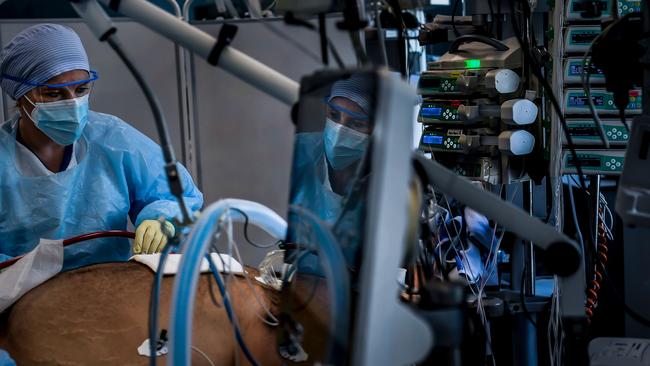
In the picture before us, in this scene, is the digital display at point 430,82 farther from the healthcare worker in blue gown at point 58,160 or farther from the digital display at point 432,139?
the healthcare worker in blue gown at point 58,160

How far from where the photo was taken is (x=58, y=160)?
9.11 feet

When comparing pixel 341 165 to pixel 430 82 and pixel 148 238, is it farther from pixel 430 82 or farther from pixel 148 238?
pixel 430 82

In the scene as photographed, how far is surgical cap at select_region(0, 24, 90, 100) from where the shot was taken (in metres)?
2.65

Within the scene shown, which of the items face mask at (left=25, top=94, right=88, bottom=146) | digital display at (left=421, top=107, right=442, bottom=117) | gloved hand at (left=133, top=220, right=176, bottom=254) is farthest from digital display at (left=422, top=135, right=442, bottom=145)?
face mask at (left=25, top=94, right=88, bottom=146)

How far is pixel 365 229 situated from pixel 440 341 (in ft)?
0.60

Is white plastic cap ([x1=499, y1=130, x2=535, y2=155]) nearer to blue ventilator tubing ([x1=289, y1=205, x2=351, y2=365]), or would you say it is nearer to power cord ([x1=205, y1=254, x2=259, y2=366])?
power cord ([x1=205, y1=254, x2=259, y2=366])

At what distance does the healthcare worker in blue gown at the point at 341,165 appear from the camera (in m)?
1.26

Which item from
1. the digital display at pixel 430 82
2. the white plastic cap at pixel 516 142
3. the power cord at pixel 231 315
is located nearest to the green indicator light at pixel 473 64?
the digital display at pixel 430 82

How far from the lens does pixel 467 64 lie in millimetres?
2924

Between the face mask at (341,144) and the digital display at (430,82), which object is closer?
the face mask at (341,144)

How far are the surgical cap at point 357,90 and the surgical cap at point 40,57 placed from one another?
1491 millimetres

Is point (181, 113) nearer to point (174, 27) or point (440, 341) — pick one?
point (174, 27)

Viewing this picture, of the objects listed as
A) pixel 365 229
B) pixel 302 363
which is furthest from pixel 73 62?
pixel 365 229

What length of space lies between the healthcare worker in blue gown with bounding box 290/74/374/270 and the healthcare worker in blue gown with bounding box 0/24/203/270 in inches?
44.3
